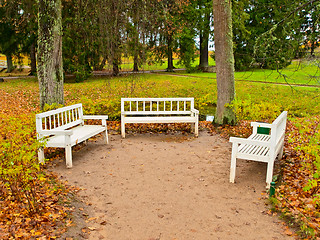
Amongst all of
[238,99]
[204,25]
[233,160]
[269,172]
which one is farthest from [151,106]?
[204,25]

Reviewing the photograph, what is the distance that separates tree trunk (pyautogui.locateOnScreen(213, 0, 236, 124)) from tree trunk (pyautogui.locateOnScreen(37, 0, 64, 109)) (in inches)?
173

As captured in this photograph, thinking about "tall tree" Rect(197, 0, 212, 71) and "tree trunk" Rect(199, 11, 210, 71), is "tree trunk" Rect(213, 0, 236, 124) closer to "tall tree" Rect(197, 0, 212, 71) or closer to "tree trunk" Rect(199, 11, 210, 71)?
"tall tree" Rect(197, 0, 212, 71)

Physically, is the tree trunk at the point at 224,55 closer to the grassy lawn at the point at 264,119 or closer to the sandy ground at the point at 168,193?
the grassy lawn at the point at 264,119

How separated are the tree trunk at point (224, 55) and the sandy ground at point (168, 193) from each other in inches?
67.7

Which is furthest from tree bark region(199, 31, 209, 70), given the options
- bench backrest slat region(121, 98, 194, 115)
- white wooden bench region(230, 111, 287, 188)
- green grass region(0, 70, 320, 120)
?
white wooden bench region(230, 111, 287, 188)

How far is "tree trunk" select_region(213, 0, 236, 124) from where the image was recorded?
8242mm

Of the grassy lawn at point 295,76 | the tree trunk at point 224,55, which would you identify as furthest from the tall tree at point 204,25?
the tree trunk at point 224,55

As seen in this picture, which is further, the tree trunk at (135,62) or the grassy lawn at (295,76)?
the tree trunk at (135,62)

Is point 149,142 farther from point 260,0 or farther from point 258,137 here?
point 260,0

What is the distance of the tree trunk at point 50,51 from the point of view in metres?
8.14

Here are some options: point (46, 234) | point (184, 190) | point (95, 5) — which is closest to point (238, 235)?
point (184, 190)

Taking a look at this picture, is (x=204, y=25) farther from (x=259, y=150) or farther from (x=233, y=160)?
(x=233, y=160)

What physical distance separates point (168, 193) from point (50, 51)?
18.6 ft

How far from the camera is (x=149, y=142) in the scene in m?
7.45
